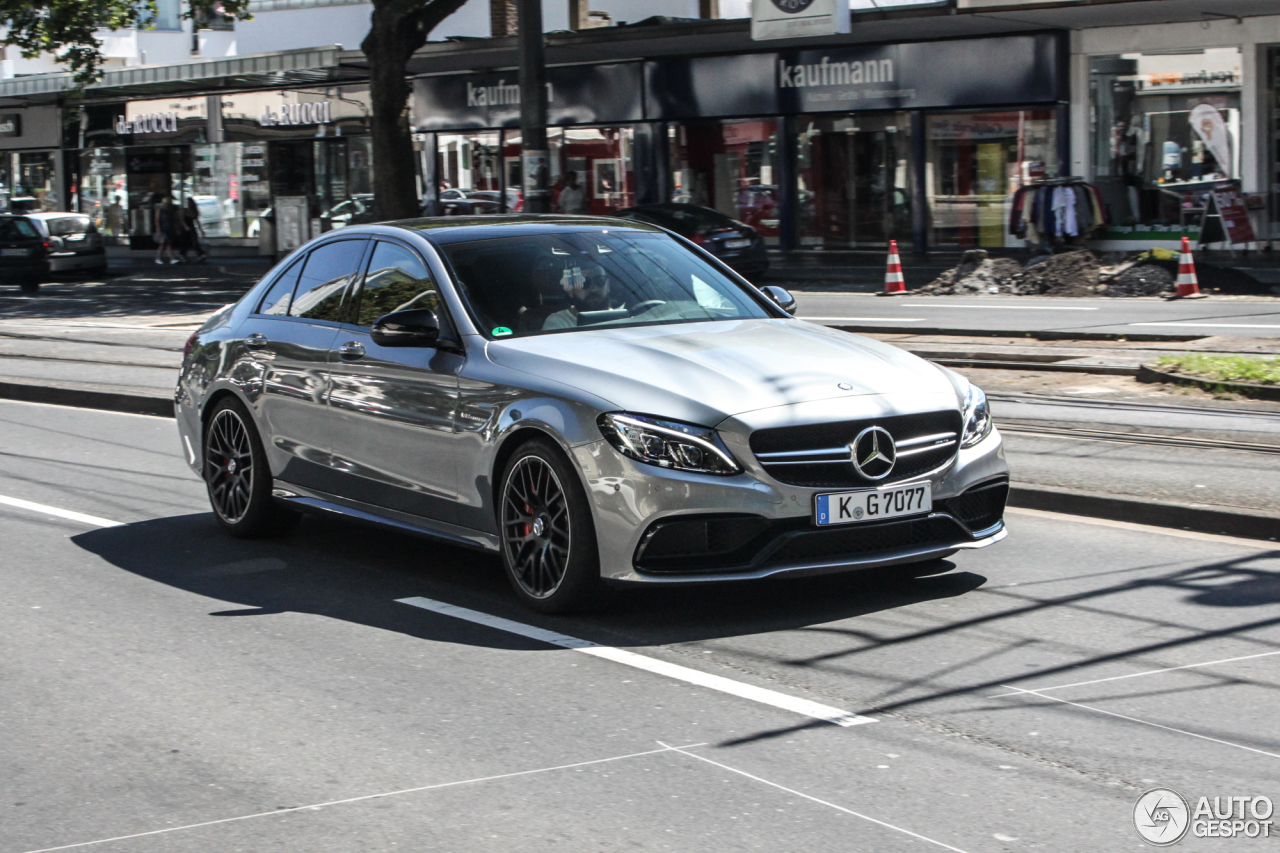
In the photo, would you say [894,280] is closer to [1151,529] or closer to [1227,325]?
[1227,325]

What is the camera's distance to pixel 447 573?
281 inches

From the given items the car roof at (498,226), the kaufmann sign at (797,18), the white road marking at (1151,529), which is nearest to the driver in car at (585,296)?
the car roof at (498,226)

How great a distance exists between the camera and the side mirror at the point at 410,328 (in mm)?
6605

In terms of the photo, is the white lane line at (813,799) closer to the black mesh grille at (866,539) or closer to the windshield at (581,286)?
the black mesh grille at (866,539)

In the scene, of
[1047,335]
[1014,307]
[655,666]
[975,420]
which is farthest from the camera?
[1014,307]

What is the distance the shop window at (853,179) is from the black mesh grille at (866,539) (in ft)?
83.1

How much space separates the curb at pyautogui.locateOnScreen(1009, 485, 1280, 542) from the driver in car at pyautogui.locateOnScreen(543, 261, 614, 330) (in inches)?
103

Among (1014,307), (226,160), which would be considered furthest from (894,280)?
(226,160)

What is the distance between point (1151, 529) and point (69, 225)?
3343cm

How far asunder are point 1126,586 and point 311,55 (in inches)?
1216

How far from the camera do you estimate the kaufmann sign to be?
88.1ft

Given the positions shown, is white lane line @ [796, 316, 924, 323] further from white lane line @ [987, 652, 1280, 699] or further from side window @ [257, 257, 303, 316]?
white lane line @ [987, 652, 1280, 699]

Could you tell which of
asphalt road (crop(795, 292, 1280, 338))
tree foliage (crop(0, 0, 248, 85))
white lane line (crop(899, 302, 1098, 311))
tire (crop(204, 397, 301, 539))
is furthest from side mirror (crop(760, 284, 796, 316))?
tree foliage (crop(0, 0, 248, 85))

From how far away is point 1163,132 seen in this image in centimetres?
2764
